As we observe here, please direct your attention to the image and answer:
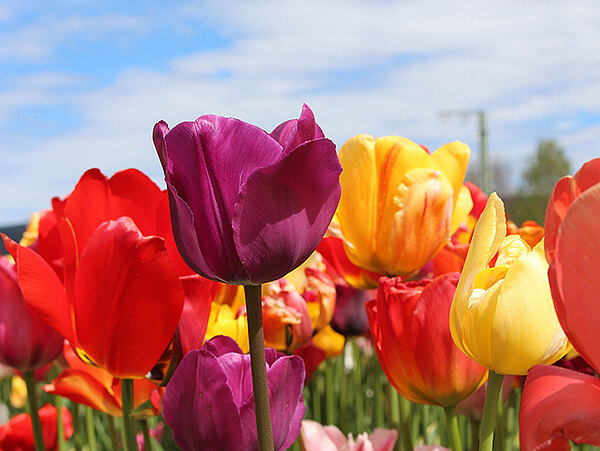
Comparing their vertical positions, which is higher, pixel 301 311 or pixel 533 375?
pixel 533 375

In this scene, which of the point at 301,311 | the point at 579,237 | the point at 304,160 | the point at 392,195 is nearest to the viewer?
the point at 579,237

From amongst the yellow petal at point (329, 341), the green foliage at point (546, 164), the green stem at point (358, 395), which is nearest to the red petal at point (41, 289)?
the yellow petal at point (329, 341)

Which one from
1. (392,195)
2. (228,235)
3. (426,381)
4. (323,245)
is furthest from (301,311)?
(228,235)

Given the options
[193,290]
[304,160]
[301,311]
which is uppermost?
[304,160]

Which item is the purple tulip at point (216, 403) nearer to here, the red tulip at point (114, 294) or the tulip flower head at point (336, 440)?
the red tulip at point (114, 294)

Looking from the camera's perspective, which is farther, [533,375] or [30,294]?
[30,294]

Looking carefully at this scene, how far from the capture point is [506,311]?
444 millimetres

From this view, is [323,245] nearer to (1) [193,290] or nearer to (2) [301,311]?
(2) [301,311]

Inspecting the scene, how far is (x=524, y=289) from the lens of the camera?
0.45m

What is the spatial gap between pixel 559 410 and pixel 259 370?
0.19m

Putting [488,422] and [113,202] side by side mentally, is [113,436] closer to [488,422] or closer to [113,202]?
[113,202]

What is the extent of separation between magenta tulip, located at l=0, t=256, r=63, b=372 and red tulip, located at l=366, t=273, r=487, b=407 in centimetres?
39

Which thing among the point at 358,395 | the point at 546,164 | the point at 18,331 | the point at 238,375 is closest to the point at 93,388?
the point at 18,331

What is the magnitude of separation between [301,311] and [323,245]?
11cm
